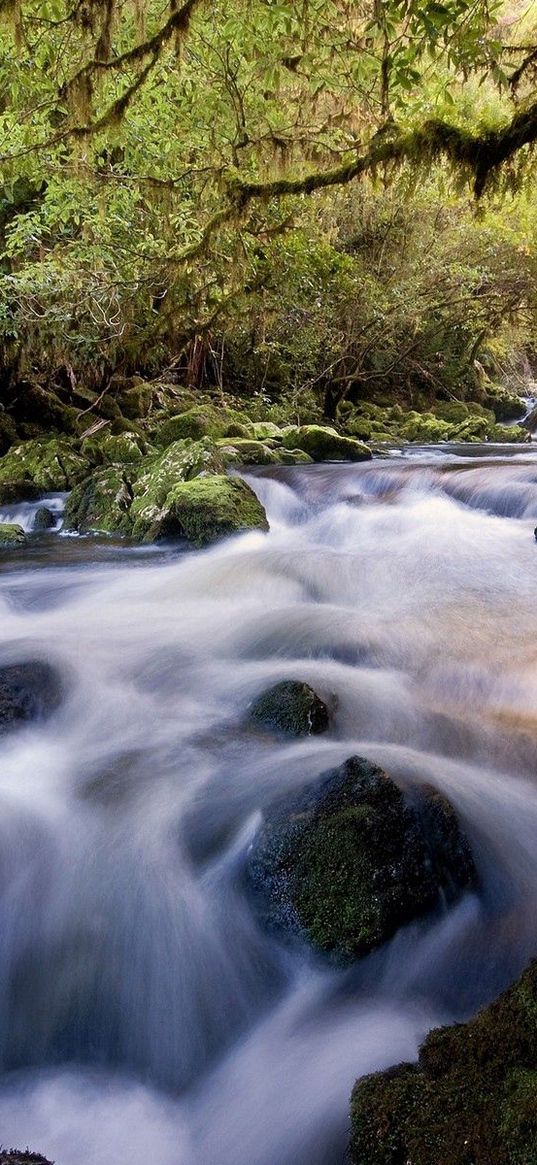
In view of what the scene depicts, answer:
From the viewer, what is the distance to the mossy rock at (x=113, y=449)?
11.7 metres

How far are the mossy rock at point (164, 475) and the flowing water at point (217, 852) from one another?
2.22 meters

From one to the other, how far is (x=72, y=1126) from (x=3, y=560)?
6.88 m

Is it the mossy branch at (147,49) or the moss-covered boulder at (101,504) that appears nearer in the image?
the mossy branch at (147,49)

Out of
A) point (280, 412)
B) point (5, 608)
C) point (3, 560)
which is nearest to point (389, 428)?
point (280, 412)

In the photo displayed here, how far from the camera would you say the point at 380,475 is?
11.1m

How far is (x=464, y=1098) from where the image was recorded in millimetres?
1777

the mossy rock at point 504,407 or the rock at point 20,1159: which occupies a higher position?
the rock at point 20,1159

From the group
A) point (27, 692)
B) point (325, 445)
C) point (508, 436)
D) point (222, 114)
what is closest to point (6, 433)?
point (325, 445)

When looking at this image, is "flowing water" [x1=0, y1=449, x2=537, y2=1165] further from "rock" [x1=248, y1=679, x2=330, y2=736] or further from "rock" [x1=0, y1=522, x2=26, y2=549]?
"rock" [x1=0, y1=522, x2=26, y2=549]

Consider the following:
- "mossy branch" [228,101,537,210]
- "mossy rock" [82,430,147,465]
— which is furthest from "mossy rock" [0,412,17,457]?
"mossy branch" [228,101,537,210]

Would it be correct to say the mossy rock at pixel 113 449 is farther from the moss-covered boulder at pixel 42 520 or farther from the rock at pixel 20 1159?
the rock at pixel 20 1159

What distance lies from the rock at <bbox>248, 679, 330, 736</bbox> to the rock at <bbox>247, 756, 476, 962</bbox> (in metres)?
1.03

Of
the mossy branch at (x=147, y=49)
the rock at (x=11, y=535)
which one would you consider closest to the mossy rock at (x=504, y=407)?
the rock at (x=11, y=535)

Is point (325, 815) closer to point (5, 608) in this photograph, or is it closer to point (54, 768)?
point (54, 768)
